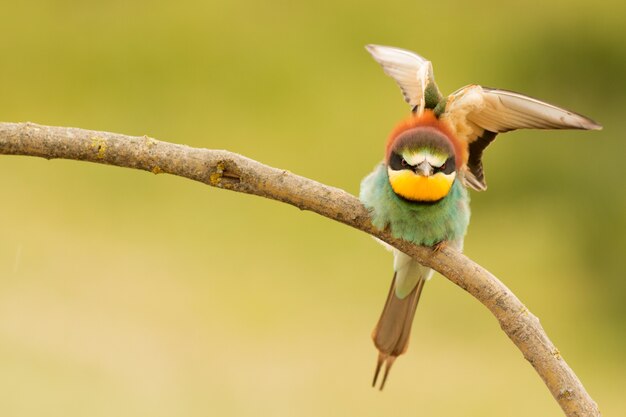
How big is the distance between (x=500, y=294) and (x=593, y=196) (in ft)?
8.10

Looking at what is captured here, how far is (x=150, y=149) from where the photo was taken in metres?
1.39

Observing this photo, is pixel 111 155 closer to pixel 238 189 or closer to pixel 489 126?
pixel 238 189

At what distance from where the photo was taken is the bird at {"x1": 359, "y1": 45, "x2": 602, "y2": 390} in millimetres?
1545

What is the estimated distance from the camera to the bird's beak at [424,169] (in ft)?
4.96

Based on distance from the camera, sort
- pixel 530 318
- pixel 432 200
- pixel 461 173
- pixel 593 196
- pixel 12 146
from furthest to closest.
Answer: pixel 593 196
pixel 461 173
pixel 432 200
pixel 530 318
pixel 12 146

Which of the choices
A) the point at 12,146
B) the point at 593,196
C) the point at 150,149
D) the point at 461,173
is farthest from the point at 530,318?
the point at 593,196

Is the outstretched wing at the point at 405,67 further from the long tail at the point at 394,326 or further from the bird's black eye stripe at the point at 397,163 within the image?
the long tail at the point at 394,326

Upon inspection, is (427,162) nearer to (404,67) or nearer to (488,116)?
(488,116)

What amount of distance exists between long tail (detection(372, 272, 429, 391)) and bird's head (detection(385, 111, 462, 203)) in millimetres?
347

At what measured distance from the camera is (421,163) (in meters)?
1.51

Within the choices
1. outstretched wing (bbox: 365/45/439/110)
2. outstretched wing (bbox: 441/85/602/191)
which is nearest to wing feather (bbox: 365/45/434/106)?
outstretched wing (bbox: 365/45/439/110)

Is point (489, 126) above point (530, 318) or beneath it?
above

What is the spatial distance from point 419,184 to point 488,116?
29cm

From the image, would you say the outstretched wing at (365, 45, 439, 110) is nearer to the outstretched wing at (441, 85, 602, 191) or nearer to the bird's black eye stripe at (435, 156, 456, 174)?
the outstretched wing at (441, 85, 602, 191)
